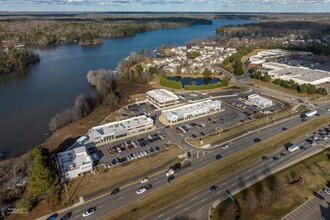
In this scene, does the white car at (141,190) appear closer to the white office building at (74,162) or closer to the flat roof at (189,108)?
the white office building at (74,162)

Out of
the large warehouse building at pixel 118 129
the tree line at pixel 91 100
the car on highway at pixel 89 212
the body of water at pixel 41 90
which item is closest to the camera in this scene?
the car on highway at pixel 89 212

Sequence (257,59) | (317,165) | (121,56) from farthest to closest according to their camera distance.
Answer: (121,56) → (257,59) → (317,165)

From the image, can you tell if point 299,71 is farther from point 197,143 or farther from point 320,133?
point 197,143

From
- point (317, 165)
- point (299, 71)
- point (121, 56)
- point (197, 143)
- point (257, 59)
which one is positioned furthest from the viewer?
point (121, 56)

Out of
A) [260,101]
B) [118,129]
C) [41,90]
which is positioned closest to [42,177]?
[118,129]

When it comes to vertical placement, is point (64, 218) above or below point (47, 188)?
below

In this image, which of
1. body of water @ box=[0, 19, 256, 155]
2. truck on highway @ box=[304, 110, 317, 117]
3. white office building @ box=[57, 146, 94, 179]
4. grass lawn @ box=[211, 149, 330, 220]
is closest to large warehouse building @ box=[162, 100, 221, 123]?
truck on highway @ box=[304, 110, 317, 117]

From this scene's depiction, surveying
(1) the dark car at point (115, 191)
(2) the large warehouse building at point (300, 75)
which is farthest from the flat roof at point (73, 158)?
(2) the large warehouse building at point (300, 75)

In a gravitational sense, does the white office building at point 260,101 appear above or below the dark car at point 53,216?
above

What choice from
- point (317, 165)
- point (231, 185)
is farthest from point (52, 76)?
point (317, 165)
